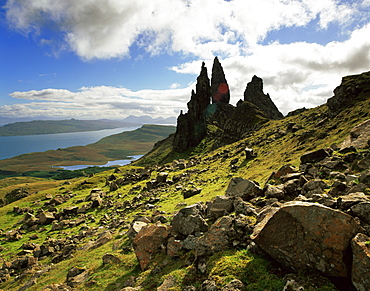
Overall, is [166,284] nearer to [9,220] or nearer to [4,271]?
[4,271]

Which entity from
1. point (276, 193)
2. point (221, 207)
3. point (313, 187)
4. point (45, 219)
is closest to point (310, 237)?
point (313, 187)

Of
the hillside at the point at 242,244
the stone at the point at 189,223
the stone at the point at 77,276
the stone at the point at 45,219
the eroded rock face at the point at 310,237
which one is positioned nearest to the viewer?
the eroded rock face at the point at 310,237

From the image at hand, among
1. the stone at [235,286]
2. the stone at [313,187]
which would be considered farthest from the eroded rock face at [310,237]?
the stone at [313,187]

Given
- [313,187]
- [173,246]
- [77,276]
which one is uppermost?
[313,187]

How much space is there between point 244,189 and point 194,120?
15906 centimetres

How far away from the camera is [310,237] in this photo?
8664 millimetres

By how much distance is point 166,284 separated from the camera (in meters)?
11.2

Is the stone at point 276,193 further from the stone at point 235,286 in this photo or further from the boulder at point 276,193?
the stone at point 235,286

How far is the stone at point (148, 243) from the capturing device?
1515 centimetres

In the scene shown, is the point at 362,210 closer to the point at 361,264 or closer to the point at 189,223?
the point at 361,264

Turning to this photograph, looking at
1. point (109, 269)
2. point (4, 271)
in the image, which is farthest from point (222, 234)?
point (4, 271)

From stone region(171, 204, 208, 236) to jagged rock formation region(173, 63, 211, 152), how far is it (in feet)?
468

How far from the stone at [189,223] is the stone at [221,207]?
124 centimetres

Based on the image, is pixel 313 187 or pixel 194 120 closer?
pixel 313 187
